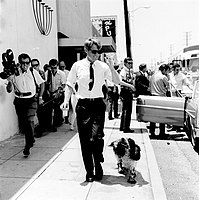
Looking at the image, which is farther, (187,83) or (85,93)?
(187,83)

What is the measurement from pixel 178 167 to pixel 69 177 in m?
2.06

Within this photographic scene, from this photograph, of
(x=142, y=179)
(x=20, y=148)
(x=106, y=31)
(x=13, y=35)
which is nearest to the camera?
(x=142, y=179)

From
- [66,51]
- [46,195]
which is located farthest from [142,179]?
[66,51]

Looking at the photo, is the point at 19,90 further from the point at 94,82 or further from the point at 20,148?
the point at 94,82

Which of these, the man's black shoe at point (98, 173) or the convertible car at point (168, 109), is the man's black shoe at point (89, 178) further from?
the convertible car at point (168, 109)

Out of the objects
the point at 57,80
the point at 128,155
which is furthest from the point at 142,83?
the point at 128,155

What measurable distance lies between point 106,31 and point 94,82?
830 inches

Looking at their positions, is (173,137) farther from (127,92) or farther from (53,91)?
(53,91)

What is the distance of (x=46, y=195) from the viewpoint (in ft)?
13.3

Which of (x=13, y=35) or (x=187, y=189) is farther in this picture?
(x=13, y=35)

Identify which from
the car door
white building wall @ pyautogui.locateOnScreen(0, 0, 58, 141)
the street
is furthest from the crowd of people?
the street

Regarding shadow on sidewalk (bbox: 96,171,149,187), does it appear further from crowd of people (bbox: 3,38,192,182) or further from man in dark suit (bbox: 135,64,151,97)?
man in dark suit (bbox: 135,64,151,97)

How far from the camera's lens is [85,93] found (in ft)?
14.3

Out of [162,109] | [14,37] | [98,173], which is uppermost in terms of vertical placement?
[14,37]
